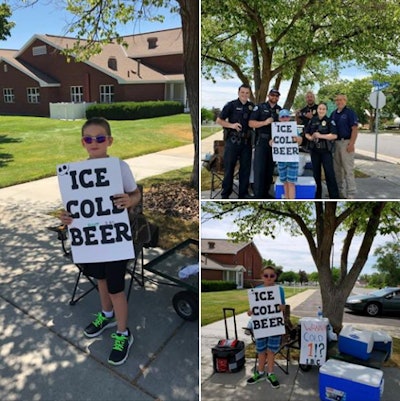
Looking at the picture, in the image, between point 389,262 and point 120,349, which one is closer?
point 120,349

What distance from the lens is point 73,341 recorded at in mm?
3635

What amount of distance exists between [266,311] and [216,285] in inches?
23.4

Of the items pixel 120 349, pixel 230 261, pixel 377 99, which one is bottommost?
pixel 120 349

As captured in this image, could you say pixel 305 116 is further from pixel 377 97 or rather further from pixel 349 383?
pixel 349 383

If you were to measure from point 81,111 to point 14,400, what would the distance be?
26435 millimetres

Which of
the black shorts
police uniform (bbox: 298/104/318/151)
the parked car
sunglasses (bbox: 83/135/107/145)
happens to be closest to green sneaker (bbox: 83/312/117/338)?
the black shorts

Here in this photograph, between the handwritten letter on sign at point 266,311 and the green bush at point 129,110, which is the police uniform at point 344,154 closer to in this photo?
the handwritten letter on sign at point 266,311

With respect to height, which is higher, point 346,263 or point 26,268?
point 26,268

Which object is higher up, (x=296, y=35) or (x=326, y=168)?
(x=296, y=35)

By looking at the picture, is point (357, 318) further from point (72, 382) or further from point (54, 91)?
point (54, 91)

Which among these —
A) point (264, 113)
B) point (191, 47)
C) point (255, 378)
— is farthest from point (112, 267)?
point (191, 47)

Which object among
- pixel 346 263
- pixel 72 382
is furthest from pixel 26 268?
pixel 346 263

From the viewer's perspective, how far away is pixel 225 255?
12.6 feet

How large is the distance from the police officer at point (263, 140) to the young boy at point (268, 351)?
3.70 feet
